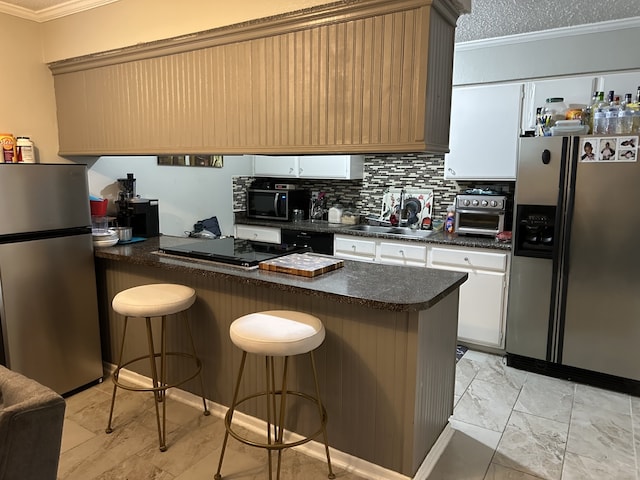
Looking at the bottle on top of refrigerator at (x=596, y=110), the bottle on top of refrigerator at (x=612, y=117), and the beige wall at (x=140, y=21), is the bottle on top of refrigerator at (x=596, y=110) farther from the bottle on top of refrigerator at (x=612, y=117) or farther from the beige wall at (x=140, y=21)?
the beige wall at (x=140, y=21)

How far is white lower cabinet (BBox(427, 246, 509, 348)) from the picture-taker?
3393 mm

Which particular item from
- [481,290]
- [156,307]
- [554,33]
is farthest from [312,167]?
[156,307]

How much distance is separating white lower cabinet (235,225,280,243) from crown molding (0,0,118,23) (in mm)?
2286

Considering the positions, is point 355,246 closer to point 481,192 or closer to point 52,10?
point 481,192

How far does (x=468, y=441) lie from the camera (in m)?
2.38

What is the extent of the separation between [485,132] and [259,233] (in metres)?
2.35

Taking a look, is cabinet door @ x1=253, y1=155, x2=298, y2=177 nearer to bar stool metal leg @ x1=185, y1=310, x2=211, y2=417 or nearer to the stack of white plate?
the stack of white plate

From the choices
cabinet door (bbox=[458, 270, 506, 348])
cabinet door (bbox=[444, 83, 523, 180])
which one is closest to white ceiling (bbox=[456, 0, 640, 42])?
cabinet door (bbox=[444, 83, 523, 180])

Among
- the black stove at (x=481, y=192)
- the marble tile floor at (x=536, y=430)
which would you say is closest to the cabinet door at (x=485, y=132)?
the black stove at (x=481, y=192)

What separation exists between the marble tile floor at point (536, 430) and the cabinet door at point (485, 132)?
159cm

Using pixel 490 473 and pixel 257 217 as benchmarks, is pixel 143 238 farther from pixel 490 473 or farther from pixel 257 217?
pixel 490 473

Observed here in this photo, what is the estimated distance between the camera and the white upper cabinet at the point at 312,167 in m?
4.35

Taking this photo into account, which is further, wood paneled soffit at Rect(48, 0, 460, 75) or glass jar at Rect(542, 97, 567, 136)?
glass jar at Rect(542, 97, 567, 136)

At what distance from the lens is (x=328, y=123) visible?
6.75 ft
